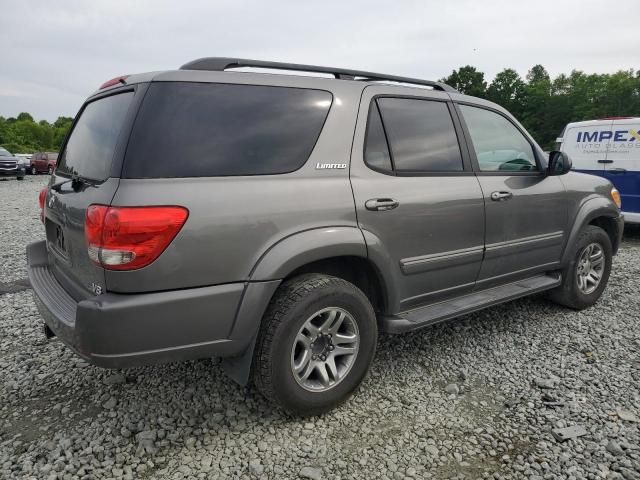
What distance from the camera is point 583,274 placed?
4211 mm

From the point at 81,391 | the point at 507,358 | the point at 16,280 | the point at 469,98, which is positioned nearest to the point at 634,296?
the point at 507,358

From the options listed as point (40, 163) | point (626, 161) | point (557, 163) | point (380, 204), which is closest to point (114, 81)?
point (380, 204)

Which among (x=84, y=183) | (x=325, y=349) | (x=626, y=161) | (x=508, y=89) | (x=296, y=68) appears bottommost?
(x=325, y=349)

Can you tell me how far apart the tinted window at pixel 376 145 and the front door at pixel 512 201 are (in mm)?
834

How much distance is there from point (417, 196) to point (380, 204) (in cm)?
31

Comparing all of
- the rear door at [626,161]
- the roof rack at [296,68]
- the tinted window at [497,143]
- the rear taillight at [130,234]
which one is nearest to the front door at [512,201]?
the tinted window at [497,143]

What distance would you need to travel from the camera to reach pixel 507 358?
3273 mm

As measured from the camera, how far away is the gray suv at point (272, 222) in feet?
6.61

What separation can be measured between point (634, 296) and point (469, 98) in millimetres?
2819

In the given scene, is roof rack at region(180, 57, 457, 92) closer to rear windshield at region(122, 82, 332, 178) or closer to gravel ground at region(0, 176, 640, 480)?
rear windshield at region(122, 82, 332, 178)

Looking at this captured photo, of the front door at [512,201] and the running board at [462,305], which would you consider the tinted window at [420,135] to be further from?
the running board at [462,305]

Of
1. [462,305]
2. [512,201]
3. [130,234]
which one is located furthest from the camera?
[512,201]

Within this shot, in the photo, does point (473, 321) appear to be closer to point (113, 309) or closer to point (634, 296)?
point (634, 296)

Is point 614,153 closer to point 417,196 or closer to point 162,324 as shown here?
point 417,196
